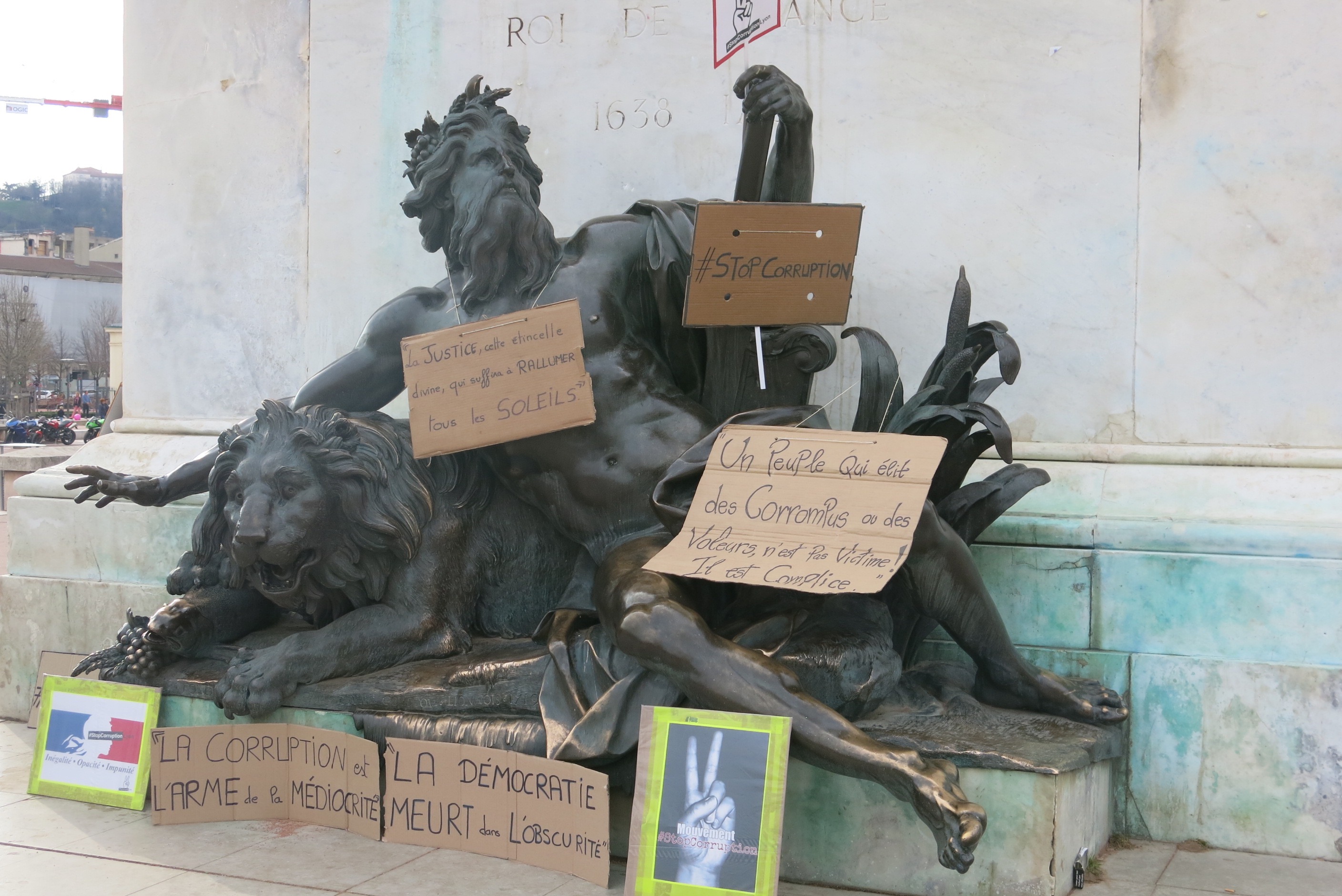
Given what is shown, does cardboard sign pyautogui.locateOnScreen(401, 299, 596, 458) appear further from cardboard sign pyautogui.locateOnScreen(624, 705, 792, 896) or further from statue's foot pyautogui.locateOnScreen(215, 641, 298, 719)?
cardboard sign pyautogui.locateOnScreen(624, 705, 792, 896)

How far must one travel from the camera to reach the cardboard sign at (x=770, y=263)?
11.8ft

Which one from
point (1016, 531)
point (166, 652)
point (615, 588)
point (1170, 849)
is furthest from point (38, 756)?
point (1170, 849)

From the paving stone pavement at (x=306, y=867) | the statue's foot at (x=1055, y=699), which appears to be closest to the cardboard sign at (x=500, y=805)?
the paving stone pavement at (x=306, y=867)

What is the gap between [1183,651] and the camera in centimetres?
383

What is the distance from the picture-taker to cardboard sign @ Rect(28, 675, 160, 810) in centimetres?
395

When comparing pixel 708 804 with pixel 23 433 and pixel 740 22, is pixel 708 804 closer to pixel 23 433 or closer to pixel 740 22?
pixel 740 22

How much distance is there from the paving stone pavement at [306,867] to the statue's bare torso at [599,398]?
3.40 ft

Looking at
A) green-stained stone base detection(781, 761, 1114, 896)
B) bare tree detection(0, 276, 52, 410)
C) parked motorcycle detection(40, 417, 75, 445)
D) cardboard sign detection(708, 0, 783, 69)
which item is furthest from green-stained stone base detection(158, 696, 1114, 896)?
bare tree detection(0, 276, 52, 410)

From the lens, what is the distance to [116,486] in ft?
13.9

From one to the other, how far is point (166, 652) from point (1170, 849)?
9.91 feet

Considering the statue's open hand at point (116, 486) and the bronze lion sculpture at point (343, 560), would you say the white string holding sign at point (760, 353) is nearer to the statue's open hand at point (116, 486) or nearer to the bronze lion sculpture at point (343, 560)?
the bronze lion sculpture at point (343, 560)

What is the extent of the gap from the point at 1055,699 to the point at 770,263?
1418mm

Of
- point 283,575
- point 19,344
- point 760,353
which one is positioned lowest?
point 283,575

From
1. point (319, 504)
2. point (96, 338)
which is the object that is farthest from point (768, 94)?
point (96, 338)
